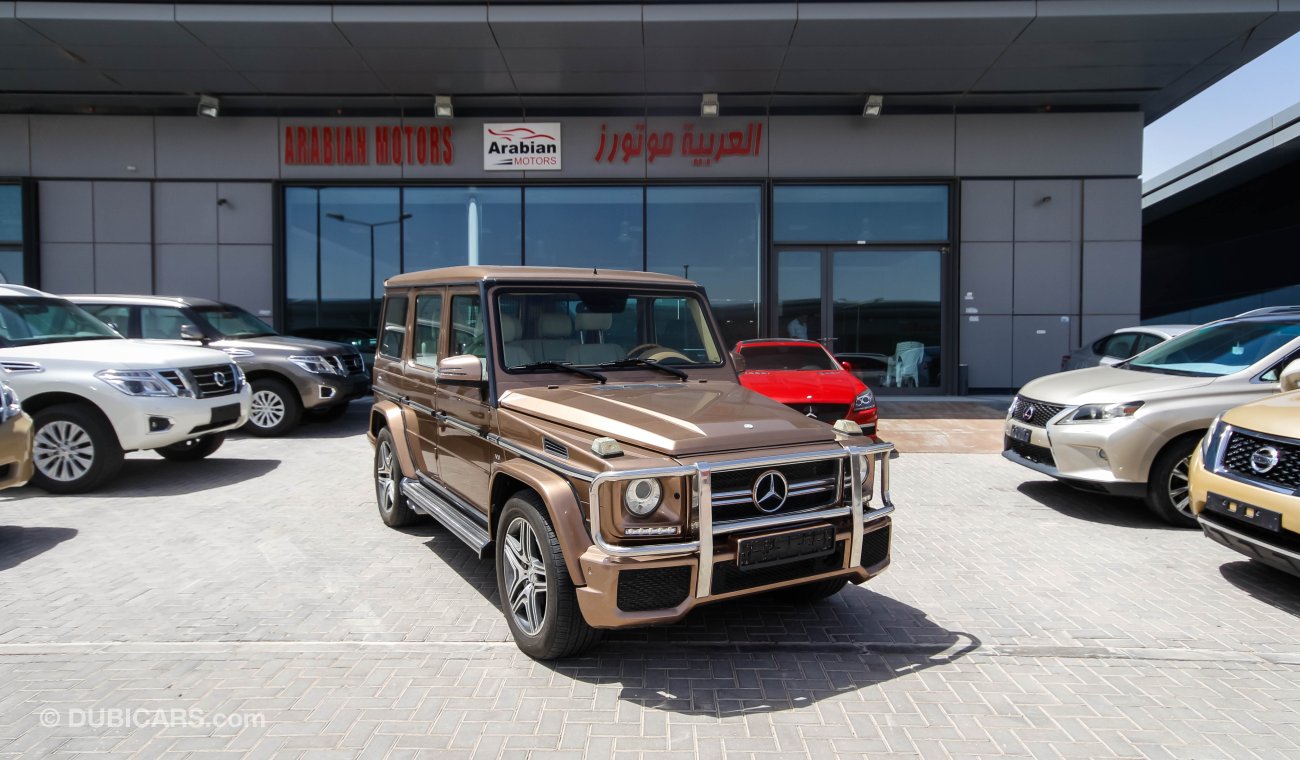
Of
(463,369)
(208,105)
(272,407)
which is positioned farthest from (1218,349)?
(208,105)

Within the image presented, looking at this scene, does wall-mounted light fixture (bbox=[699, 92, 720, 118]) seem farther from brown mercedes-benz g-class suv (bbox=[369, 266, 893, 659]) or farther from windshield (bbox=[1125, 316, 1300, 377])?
brown mercedes-benz g-class suv (bbox=[369, 266, 893, 659])

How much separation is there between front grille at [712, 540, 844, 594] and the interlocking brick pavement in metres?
0.47

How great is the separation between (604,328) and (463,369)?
3.07 feet

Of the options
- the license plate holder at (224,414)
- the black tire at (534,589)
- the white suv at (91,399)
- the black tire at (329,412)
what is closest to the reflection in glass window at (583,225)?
the black tire at (329,412)

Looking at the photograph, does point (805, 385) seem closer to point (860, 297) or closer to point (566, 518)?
point (566, 518)

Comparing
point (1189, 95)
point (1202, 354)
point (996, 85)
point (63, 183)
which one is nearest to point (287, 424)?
point (63, 183)

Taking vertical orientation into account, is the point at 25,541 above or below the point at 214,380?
below

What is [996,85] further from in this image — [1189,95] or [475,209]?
[475,209]

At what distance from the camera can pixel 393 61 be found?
12.8m

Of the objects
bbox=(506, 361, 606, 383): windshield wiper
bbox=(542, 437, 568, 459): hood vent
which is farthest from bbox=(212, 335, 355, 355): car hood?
bbox=(542, 437, 568, 459): hood vent

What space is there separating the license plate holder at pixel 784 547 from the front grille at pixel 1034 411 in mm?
4056

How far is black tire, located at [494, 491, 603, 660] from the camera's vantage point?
3400 millimetres

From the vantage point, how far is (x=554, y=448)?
3576mm

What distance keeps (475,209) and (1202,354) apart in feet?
39.7
